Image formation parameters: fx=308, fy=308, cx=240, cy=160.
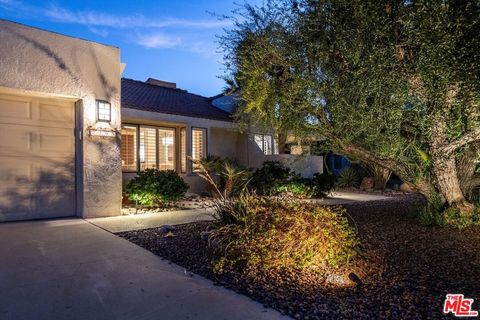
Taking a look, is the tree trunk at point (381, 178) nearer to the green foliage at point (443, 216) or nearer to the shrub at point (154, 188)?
the green foliage at point (443, 216)

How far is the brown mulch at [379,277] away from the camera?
2.89m

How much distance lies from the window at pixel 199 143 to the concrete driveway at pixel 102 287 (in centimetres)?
789

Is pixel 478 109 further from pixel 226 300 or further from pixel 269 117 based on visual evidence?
pixel 226 300

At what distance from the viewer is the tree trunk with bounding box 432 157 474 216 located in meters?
5.86

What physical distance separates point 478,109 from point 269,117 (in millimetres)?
3599


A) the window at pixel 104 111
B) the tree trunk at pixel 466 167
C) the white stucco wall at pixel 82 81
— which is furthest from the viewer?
the window at pixel 104 111

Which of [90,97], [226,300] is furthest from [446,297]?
[90,97]

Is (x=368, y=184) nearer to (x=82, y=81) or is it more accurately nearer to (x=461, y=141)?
(x=461, y=141)

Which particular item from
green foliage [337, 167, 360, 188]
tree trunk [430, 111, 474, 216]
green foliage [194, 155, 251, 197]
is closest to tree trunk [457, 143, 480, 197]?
tree trunk [430, 111, 474, 216]

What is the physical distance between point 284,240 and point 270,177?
8048 mm

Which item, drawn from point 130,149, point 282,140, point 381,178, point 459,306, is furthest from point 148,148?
point 459,306

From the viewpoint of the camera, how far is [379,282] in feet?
11.5

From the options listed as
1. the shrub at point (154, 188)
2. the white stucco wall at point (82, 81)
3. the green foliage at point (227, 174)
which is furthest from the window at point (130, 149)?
the white stucco wall at point (82, 81)

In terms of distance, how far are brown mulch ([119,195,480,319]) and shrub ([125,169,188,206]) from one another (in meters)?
2.98
